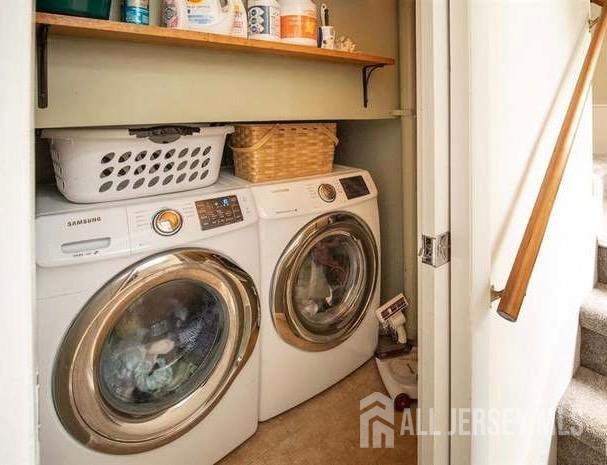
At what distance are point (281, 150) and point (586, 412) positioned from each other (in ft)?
4.79

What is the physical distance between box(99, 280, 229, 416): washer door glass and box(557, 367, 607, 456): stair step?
1240mm

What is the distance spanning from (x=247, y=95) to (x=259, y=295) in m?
0.75

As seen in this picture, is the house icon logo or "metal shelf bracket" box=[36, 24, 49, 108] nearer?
"metal shelf bracket" box=[36, 24, 49, 108]

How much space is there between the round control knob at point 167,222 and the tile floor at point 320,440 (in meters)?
0.95

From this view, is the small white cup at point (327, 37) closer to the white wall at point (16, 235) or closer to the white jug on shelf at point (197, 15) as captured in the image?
the white jug on shelf at point (197, 15)

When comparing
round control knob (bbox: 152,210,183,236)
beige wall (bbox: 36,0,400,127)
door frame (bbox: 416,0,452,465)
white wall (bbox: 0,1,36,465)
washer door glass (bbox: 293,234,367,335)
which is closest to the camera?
white wall (bbox: 0,1,36,465)

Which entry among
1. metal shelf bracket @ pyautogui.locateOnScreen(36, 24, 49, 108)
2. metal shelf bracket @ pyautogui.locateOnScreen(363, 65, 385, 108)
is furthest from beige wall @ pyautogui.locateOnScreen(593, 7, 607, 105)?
metal shelf bracket @ pyautogui.locateOnScreen(36, 24, 49, 108)

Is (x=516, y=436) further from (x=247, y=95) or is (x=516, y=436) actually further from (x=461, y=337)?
(x=247, y=95)

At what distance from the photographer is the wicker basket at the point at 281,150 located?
1.56m

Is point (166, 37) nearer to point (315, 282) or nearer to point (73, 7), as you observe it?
point (73, 7)

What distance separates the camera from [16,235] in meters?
0.41

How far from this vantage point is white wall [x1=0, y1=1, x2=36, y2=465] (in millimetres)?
396

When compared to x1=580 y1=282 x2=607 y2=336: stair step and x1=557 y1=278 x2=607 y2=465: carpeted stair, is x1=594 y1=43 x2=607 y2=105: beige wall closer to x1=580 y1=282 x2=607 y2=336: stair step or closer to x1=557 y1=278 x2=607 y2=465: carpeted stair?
x1=557 y1=278 x2=607 y2=465: carpeted stair

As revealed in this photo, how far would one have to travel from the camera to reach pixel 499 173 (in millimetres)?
973
